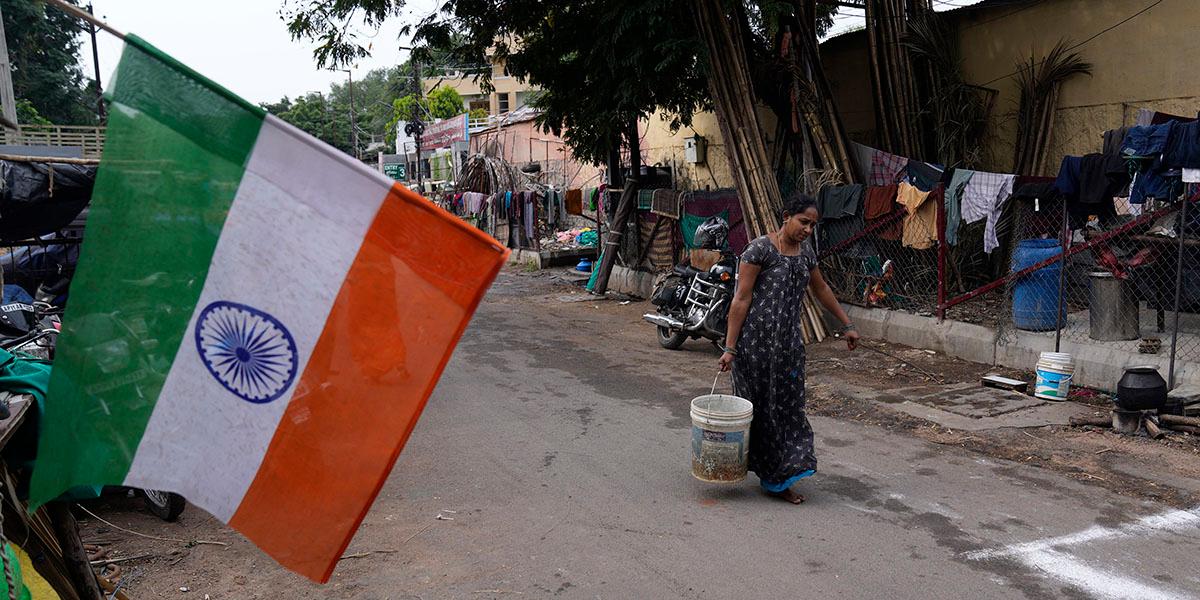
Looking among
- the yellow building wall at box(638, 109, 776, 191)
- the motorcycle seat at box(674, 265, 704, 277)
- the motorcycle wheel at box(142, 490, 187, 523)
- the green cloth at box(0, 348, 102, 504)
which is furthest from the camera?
the yellow building wall at box(638, 109, 776, 191)

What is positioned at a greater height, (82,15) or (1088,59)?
(1088,59)

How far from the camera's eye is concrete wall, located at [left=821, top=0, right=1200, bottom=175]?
977 cm

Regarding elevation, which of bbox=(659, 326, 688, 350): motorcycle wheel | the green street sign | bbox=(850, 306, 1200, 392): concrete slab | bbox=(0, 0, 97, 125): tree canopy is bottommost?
bbox=(659, 326, 688, 350): motorcycle wheel

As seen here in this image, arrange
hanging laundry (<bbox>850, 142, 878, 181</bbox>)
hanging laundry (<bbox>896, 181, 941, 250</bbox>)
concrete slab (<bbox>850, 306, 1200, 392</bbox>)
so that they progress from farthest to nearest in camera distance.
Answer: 1. hanging laundry (<bbox>850, 142, 878, 181</bbox>)
2. hanging laundry (<bbox>896, 181, 941, 250</bbox>)
3. concrete slab (<bbox>850, 306, 1200, 392</bbox>)

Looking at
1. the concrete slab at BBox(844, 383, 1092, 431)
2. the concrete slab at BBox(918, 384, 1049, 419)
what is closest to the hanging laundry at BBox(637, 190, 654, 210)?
the concrete slab at BBox(844, 383, 1092, 431)

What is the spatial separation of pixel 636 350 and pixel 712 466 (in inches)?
217

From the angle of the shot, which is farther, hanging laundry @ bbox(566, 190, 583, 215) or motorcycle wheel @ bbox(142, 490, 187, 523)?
hanging laundry @ bbox(566, 190, 583, 215)

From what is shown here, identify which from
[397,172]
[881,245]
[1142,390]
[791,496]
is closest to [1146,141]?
[1142,390]

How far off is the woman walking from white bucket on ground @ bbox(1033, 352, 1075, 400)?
137 inches

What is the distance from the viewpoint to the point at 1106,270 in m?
8.38

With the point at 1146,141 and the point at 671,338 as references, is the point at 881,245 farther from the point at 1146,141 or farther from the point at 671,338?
the point at 1146,141

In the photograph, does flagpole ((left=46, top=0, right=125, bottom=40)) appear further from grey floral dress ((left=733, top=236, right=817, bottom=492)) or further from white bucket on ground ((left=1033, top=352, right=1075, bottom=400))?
white bucket on ground ((left=1033, top=352, right=1075, bottom=400))

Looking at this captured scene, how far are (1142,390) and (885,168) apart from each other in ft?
17.1

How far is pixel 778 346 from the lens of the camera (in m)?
5.23
